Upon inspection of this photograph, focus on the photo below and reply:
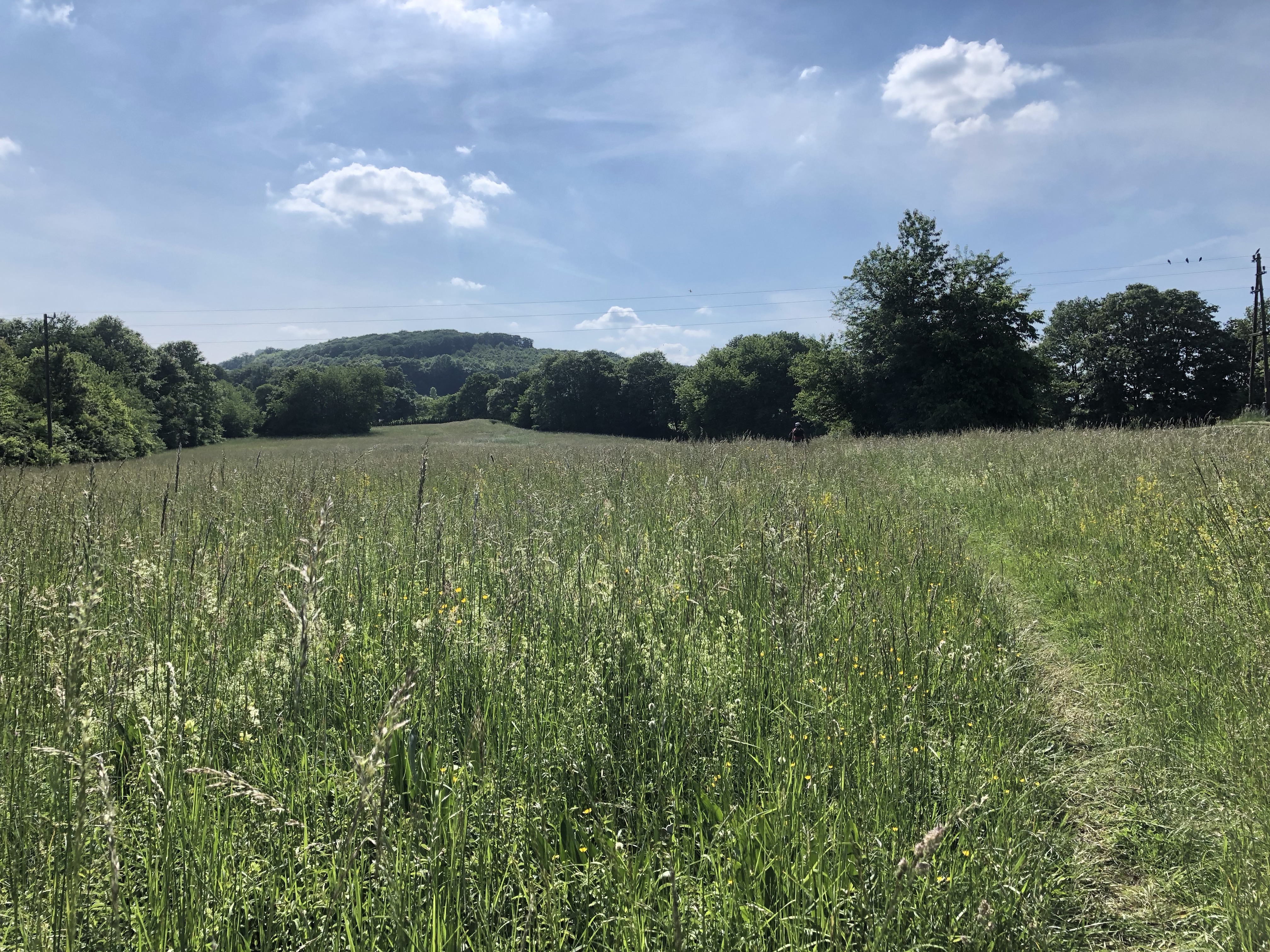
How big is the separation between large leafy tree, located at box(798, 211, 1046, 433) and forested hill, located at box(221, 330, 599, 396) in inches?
3453

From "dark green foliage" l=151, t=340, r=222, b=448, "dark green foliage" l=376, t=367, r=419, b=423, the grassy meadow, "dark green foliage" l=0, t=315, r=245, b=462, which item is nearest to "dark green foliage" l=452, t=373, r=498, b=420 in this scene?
"dark green foliage" l=376, t=367, r=419, b=423

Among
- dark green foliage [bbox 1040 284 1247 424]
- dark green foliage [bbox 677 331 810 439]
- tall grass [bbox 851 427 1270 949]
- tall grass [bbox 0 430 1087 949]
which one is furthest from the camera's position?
dark green foliage [bbox 677 331 810 439]

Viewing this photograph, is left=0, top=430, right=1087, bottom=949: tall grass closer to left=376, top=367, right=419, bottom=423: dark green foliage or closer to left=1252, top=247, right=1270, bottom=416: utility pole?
left=1252, top=247, right=1270, bottom=416: utility pole

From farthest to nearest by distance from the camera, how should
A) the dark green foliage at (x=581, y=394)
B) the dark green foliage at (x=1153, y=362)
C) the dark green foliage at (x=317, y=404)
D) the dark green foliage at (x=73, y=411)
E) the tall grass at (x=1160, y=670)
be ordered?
1. the dark green foliage at (x=581, y=394)
2. the dark green foliage at (x=317, y=404)
3. the dark green foliage at (x=1153, y=362)
4. the dark green foliage at (x=73, y=411)
5. the tall grass at (x=1160, y=670)

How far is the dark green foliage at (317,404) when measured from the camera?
75.9m

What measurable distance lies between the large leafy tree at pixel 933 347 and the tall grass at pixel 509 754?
113 feet

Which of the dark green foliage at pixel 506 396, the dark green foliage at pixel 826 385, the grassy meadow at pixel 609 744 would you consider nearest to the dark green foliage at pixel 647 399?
the dark green foliage at pixel 506 396

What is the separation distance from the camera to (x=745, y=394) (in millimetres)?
61188

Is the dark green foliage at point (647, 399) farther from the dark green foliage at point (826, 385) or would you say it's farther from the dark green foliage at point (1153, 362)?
the dark green foliage at point (1153, 362)

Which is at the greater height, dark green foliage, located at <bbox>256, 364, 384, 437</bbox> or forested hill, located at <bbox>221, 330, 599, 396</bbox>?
forested hill, located at <bbox>221, 330, 599, 396</bbox>

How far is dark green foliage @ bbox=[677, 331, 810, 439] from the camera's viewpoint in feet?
198

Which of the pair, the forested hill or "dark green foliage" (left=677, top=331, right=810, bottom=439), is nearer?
"dark green foliage" (left=677, top=331, right=810, bottom=439)

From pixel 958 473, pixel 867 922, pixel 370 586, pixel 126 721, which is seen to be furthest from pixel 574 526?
pixel 958 473

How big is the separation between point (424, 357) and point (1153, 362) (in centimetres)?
16066
